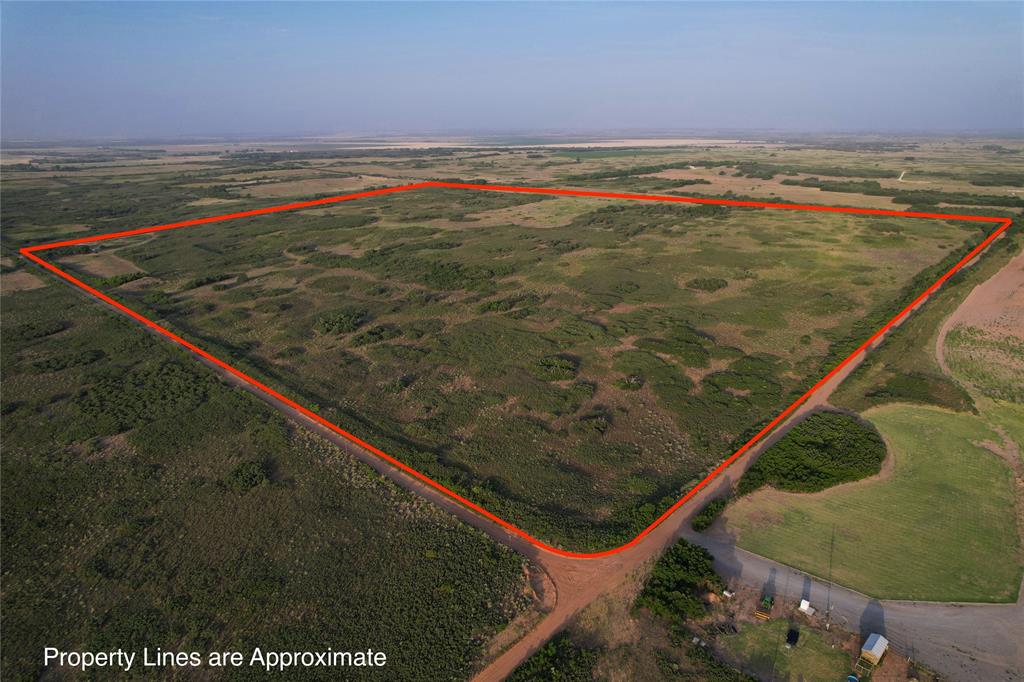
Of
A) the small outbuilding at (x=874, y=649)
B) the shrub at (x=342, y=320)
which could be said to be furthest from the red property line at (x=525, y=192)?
the shrub at (x=342, y=320)

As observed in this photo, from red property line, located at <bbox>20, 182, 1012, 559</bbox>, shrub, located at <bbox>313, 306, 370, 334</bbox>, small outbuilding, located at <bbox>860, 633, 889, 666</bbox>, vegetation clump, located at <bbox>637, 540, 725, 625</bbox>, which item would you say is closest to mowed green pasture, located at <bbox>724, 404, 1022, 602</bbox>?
vegetation clump, located at <bbox>637, 540, 725, 625</bbox>

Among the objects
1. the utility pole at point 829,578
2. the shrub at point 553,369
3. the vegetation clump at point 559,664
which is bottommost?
the vegetation clump at point 559,664

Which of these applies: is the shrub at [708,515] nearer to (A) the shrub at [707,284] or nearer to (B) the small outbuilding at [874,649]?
(B) the small outbuilding at [874,649]

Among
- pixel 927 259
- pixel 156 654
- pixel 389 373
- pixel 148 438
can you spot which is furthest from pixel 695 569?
pixel 927 259

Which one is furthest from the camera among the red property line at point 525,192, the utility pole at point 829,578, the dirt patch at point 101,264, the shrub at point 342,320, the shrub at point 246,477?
the dirt patch at point 101,264

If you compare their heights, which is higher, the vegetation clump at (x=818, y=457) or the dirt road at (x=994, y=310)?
the dirt road at (x=994, y=310)

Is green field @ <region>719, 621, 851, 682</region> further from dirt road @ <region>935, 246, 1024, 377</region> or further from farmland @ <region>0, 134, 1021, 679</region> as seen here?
dirt road @ <region>935, 246, 1024, 377</region>

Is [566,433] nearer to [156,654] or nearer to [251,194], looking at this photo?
[156,654]

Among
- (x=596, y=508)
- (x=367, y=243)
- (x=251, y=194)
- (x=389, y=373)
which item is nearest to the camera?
(x=596, y=508)

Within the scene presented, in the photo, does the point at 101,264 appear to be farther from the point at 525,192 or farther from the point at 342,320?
the point at 525,192
